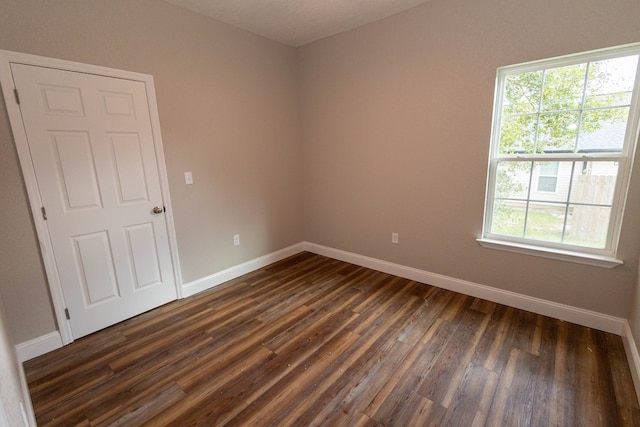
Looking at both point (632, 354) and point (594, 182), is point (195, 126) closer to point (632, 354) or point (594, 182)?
point (594, 182)

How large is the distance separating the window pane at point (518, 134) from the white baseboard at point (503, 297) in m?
1.28

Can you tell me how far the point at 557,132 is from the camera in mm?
2238

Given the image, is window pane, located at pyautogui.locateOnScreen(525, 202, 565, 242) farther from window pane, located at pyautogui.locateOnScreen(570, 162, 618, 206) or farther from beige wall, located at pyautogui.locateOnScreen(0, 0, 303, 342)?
beige wall, located at pyautogui.locateOnScreen(0, 0, 303, 342)

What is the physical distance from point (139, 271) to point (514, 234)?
341 cm

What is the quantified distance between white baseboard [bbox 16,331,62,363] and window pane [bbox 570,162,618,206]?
4160 mm

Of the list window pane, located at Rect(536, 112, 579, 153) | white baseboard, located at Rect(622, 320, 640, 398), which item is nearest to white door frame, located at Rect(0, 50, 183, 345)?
window pane, located at Rect(536, 112, 579, 153)

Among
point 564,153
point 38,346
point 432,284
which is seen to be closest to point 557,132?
point 564,153

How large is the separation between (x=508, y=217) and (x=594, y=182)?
2.04 feet

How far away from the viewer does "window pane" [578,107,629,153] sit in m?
2.02

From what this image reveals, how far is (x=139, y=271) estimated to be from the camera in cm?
259

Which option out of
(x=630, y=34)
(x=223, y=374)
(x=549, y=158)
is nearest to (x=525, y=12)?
(x=630, y=34)

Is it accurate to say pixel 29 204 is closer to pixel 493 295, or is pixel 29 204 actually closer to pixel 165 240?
pixel 165 240

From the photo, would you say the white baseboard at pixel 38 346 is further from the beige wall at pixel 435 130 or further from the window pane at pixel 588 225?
the window pane at pixel 588 225

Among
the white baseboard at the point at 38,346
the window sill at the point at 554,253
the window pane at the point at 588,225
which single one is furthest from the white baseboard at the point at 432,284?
the window pane at the point at 588,225
